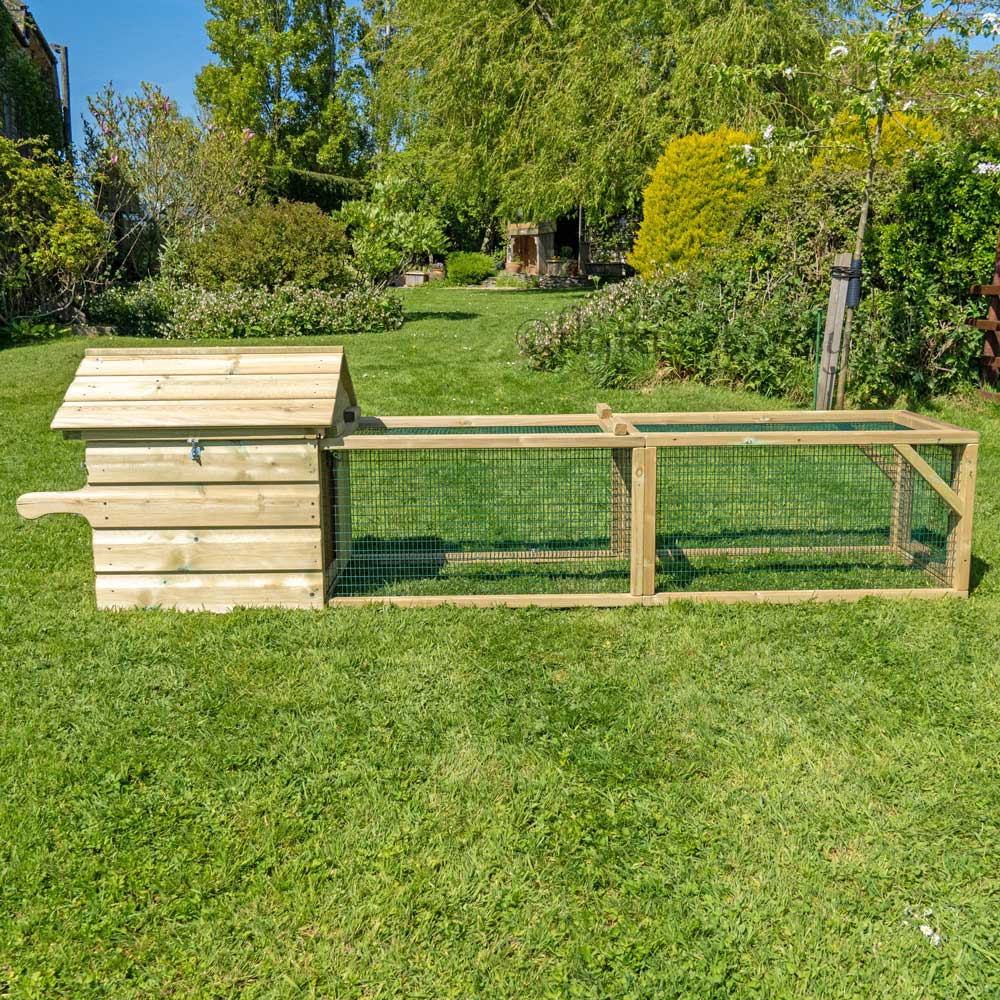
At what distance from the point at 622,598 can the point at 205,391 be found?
7.34ft

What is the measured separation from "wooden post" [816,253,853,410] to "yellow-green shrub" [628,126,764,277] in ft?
Answer: 21.4

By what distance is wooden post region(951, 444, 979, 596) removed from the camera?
4.93 m

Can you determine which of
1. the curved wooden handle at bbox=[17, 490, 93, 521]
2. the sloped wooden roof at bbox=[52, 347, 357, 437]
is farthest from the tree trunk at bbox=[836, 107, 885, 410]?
the curved wooden handle at bbox=[17, 490, 93, 521]

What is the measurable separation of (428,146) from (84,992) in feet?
103

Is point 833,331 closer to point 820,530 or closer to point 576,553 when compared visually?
point 820,530

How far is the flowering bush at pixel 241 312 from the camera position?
50.8 feet

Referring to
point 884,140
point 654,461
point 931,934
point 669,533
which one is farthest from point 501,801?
point 884,140

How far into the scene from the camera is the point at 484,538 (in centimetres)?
591

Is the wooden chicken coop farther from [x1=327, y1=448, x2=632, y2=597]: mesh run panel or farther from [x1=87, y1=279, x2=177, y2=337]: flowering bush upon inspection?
[x1=87, y1=279, x2=177, y2=337]: flowering bush

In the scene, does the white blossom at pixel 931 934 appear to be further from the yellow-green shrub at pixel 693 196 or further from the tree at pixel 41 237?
the tree at pixel 41 237

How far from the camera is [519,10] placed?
23641 millimetres

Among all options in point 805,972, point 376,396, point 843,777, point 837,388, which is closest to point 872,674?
point 843,777

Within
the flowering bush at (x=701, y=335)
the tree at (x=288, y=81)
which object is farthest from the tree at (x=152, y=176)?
the tree at (x=288, y=81)

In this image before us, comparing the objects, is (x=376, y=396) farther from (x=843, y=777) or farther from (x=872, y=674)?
(x=843, y=777)
